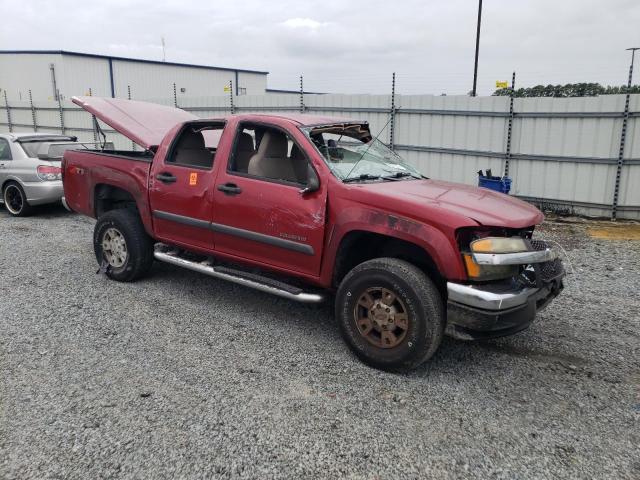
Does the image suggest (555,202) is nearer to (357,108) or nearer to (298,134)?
(357,108)

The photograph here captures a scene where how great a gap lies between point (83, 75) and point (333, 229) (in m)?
28.0

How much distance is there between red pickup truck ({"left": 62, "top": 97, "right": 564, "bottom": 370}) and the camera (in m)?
3.45

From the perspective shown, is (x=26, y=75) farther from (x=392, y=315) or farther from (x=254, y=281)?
(x=392, y=315)

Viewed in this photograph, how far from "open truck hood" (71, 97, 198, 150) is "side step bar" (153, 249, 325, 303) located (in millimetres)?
1290

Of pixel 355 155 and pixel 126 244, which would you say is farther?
pixel 126 244

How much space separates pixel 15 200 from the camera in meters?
9.45

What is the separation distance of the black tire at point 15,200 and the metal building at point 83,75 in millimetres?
16818

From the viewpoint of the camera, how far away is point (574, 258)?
7.00 meters

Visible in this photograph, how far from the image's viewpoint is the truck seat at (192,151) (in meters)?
5.18

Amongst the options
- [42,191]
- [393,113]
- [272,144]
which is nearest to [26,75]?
[42,191]

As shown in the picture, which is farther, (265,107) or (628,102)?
(265,107)

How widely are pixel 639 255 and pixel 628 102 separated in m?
3.27

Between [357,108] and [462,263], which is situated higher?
[357,108]

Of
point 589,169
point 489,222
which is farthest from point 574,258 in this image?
point 489,222
